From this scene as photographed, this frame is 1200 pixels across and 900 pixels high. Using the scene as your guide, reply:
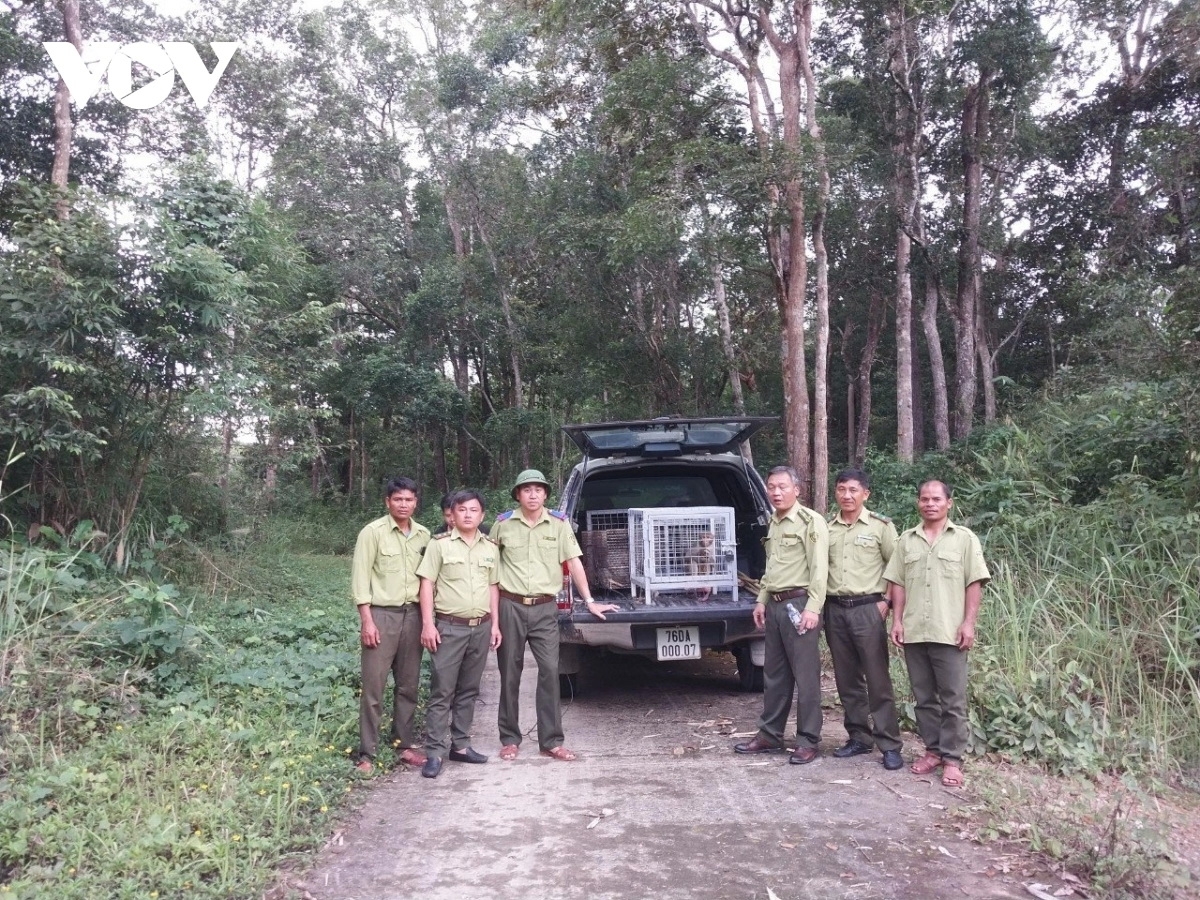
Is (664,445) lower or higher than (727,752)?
higher

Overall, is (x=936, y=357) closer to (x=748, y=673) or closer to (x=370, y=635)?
(x=748, y=673)

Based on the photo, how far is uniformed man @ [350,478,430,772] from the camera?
14.8 feet

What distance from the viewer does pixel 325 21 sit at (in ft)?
67.1

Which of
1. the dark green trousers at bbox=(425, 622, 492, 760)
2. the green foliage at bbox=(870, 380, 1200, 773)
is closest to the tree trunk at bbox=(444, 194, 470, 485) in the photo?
the green foliage at bbox=(870, 380, 1200, 773)

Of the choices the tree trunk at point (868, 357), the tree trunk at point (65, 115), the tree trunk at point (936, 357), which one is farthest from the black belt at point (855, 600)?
the tree trunk at point (868, 357)

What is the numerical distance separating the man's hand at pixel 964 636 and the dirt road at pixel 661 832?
2.24ft

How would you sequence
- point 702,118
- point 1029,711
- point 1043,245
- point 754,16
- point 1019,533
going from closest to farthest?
point 1029,711 → point 1019,533 → point 754,16 → point 702,118 → point 1043,245

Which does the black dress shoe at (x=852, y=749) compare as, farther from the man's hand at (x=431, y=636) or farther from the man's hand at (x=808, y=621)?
the man's hand at (x=431, y=636)

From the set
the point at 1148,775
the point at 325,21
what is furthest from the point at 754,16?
the point at 325,21

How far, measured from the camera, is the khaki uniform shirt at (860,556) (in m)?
4.60

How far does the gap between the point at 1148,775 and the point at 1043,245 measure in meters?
Result: 15.7

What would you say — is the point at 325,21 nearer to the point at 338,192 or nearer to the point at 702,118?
the point at 338,192

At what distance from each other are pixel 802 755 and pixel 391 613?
90.1 inches

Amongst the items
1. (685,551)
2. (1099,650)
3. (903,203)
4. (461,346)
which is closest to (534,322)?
(461,346)
